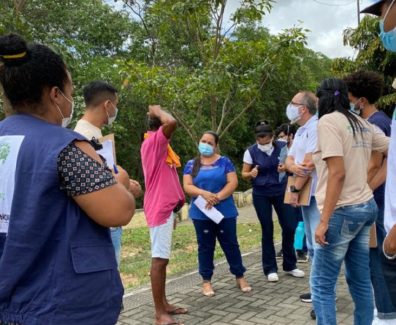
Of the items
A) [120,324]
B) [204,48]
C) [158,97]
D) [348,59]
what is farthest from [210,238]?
[348,59]

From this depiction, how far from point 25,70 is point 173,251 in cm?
632

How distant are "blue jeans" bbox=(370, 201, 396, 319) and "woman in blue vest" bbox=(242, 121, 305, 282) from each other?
171 cm

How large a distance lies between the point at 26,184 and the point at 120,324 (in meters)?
2.77

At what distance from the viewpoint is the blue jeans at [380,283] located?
3.08 metres

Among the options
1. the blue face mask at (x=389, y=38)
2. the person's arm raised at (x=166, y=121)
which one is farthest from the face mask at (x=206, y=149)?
the blue face mask at (x=389, y=38)

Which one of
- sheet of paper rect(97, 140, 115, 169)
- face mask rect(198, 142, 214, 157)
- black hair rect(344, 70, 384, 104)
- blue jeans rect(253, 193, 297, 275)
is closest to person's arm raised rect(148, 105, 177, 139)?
sheet of paper rect(97, 140, 115, 169)

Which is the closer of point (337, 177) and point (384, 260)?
point (384, 260)

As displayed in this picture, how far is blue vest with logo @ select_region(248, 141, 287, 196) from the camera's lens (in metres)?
5.41

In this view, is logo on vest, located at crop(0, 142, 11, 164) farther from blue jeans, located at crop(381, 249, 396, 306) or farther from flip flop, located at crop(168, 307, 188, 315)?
flip flop, located at crop(168, 307, 188, 315)

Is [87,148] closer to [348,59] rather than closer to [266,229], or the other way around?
[266,229]

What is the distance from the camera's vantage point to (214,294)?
493 centimetres

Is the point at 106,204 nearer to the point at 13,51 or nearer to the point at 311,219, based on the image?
the point at 13,51

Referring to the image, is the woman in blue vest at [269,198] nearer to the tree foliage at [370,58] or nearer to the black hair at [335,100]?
the black hair at [335,100]

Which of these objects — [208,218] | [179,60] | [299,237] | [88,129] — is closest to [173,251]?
[299,237]
